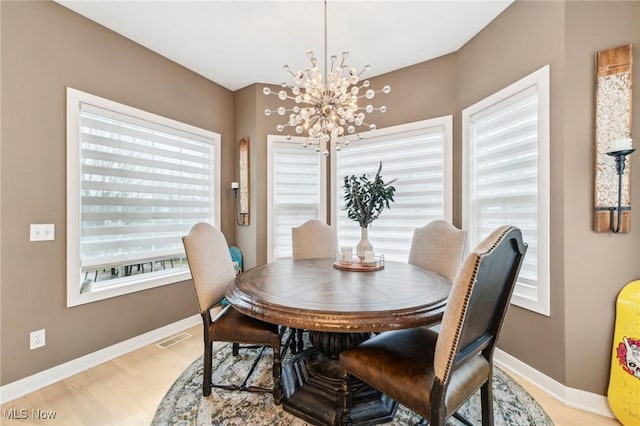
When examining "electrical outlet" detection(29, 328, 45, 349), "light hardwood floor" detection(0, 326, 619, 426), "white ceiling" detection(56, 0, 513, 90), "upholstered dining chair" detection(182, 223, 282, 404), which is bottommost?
"light hardwood floor" detection(0, 326, 619, 426)

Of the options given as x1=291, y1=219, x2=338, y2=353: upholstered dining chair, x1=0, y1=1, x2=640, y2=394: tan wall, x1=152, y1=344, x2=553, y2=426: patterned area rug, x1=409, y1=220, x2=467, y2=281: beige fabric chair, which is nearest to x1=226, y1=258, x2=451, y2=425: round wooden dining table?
x1=152, y1=344, x2=553, y2=426: patterned area rug

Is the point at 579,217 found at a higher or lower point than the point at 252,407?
higher

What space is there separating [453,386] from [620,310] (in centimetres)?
140

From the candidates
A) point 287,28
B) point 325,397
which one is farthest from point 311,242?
point 287,28

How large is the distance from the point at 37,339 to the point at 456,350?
2807 millimetres

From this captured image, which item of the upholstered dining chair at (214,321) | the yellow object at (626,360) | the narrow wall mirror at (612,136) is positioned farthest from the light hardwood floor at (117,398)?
the narrow wall mirror at (612,136)

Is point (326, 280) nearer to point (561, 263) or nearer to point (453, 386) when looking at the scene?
point (453, 386)

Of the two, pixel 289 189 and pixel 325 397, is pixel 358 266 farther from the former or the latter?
pixel 289 189

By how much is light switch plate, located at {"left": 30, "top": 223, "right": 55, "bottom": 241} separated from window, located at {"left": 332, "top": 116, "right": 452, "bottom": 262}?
2769mm

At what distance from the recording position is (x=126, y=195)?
2643 millimetres

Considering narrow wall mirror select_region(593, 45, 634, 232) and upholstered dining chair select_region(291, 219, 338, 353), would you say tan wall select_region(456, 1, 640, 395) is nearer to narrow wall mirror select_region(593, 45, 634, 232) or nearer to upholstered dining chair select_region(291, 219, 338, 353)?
narrow wall mirror select_region(593, 45, 634, 232)

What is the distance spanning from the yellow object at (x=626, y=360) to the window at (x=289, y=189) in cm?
280

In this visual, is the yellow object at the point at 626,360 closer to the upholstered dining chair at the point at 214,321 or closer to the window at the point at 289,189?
the upholstered dining chair at the point at 214,321

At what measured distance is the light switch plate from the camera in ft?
6.70
